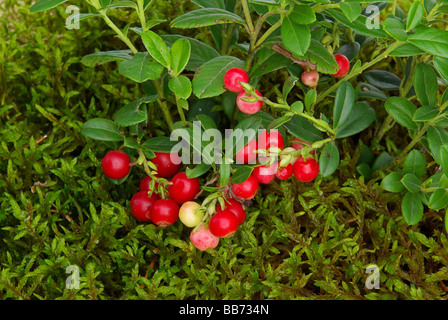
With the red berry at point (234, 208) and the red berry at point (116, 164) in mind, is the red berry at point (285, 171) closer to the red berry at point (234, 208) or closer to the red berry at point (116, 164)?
the red berry at point (234, 208)

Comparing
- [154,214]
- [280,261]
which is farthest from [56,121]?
[280,261]

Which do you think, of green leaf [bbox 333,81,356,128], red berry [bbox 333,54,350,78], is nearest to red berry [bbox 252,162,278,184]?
green leaf [bbox 333,81,356,128]

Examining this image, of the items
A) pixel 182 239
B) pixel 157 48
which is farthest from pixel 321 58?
pixel 182 239

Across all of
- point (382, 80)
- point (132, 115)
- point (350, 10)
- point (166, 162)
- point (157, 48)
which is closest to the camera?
point (350, 10)

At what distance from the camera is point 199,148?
1.02 metres

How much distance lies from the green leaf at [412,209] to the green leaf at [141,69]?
27.1 inches

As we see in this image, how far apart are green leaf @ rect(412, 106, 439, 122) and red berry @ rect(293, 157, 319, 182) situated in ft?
0.91

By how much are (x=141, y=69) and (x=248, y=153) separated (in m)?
0.31

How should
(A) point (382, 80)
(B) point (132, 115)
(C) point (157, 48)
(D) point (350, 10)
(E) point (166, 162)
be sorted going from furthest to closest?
1. (A) point (382, 80)
2. (E) point (166, 162)
3. (B) point (132, 115)
4. (C) point (157, 48)
5. (D) point (350, 10)

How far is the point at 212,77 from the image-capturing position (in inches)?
40.3

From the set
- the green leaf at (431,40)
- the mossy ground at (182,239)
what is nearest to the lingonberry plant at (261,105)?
the green leaf at (431,40)

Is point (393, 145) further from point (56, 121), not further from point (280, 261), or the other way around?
point (56, 121)

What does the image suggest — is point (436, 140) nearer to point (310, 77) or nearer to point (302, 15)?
point (310, 77)

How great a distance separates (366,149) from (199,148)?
23.8 inches
